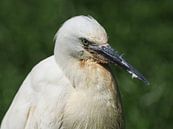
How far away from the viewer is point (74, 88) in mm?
4855

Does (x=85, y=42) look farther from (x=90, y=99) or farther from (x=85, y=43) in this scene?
(x=90, y=99)

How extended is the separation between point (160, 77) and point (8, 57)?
4.74 feet

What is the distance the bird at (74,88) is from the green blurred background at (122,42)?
6.62 ft

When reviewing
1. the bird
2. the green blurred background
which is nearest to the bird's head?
the bird

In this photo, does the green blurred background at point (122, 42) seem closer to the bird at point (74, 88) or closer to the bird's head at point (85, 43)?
the bird at point (74, 88)

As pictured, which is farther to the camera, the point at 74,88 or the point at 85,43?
the point at 74,88

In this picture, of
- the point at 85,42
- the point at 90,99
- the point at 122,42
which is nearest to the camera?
the point at 85,42

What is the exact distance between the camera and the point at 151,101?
7.22 m

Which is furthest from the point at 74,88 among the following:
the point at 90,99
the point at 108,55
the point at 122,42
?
the point at 122,42

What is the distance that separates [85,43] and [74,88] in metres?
0.32

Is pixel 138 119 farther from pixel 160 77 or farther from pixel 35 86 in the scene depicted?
pixel 35 86

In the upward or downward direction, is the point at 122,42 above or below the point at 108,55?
below

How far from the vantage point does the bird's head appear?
15.2ft

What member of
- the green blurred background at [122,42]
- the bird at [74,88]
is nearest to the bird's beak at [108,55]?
the bird at [74,88]
